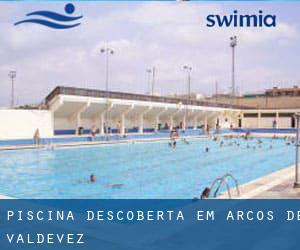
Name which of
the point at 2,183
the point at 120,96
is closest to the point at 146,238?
the point at 2,183

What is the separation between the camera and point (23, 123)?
23891 millimetres

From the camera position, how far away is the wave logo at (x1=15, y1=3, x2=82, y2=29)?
19.8m

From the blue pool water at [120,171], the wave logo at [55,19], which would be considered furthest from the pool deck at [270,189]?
the wave logo at [55,19]

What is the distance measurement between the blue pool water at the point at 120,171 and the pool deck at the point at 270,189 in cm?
207

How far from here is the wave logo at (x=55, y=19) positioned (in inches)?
778

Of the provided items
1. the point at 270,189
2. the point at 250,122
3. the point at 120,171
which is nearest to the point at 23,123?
the point at 120,171

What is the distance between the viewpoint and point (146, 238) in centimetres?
465

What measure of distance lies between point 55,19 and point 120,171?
35.4 feet

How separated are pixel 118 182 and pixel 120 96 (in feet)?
60.6

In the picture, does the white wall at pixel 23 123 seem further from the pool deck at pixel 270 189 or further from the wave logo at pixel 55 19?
the pool deck at pixel 270 189

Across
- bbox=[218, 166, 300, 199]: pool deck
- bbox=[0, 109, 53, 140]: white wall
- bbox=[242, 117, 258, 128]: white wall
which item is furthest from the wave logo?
bbox=[242, 117, 258, 128]: white wall

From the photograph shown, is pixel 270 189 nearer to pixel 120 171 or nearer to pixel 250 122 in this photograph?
pixel 120 171

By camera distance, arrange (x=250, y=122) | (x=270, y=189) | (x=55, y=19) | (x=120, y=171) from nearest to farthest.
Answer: (x=270, y=189), (x=120, y=171), (x=55, y=19), (x=250, y=122)

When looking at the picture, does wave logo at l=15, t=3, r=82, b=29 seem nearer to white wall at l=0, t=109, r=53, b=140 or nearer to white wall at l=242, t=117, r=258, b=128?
white wall at l=0, t=109, r=53, b=140
